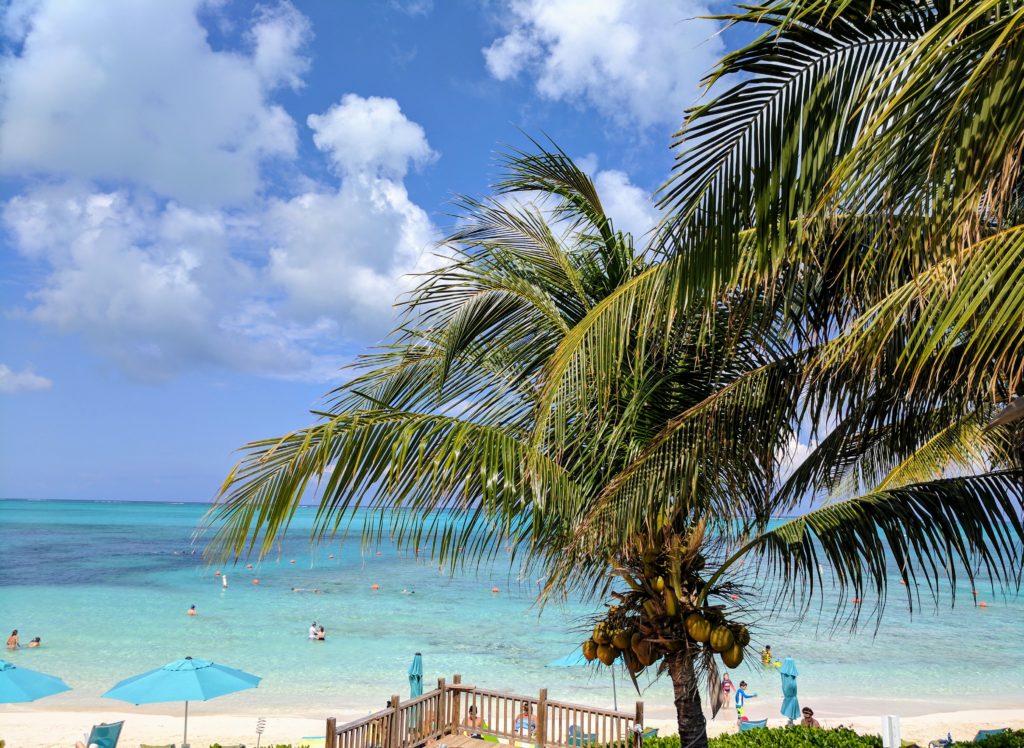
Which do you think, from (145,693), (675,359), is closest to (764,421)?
(675,359)

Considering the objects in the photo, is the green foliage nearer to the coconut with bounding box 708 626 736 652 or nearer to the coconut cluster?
the coconut cluster

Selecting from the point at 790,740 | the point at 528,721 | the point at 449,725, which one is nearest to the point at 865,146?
the point at 790,740

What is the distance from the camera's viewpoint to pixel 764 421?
450 cm

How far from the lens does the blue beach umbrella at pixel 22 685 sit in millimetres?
12195

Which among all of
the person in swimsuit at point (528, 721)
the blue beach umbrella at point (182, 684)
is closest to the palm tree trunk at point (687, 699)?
the person in swimsuit at point (528, 721)

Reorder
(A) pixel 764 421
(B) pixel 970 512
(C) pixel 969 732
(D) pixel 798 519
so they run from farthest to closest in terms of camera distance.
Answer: (C) pixel 969 732 → (D) pixel 798 519 → (A) pixel 764 421 → (B) pixel 970 512

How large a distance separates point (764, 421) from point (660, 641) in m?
1.60

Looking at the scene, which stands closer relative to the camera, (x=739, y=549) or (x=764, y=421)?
(x=764, y=421)

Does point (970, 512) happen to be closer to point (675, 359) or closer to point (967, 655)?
point (675, 359)

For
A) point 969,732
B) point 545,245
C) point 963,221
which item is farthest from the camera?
point 969,732

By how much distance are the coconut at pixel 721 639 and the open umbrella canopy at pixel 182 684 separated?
9.98 m

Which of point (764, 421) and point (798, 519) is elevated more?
point (764, 421)

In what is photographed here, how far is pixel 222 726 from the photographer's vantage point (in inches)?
685

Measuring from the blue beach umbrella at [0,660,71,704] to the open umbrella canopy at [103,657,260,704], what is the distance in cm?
92
